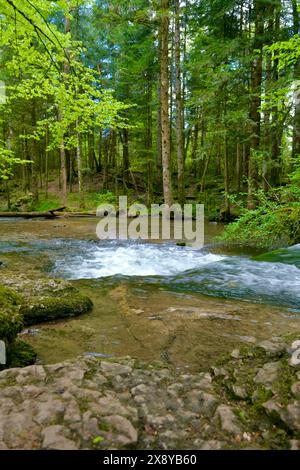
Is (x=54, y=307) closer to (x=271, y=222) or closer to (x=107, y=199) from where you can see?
(x=271, y=222)

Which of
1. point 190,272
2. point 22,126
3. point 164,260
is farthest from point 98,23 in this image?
point 190,272

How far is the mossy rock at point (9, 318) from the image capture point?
2.94 meters

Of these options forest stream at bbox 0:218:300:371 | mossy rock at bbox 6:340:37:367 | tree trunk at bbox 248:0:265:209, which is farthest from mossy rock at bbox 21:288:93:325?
tree trunk at bbox 248:0:265:209

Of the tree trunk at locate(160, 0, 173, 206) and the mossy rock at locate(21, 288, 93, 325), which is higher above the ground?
the tree trunk at locate(160, 0, 173, 206)

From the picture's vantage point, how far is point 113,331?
3.81 metres

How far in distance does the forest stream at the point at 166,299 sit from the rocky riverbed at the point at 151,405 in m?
0.78

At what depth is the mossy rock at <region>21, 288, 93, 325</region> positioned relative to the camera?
408cm

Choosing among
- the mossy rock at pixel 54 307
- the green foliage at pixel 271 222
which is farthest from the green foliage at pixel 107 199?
the mossy rock at pixel 54 307

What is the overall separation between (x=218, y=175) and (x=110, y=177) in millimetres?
10141

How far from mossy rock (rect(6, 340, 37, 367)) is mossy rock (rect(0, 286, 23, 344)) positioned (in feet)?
0.38

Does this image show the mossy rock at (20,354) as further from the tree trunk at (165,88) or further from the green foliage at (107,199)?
the green foliage at (107,199)

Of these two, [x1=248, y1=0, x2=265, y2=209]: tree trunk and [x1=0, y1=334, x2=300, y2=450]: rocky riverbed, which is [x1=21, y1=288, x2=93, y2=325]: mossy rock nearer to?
[x1=0, y1=334, x2=300, y2=450]: rocky riverbed

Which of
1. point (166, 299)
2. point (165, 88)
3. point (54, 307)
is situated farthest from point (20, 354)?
point (165, 88)

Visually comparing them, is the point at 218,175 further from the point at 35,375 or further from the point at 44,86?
the point at 35,375
